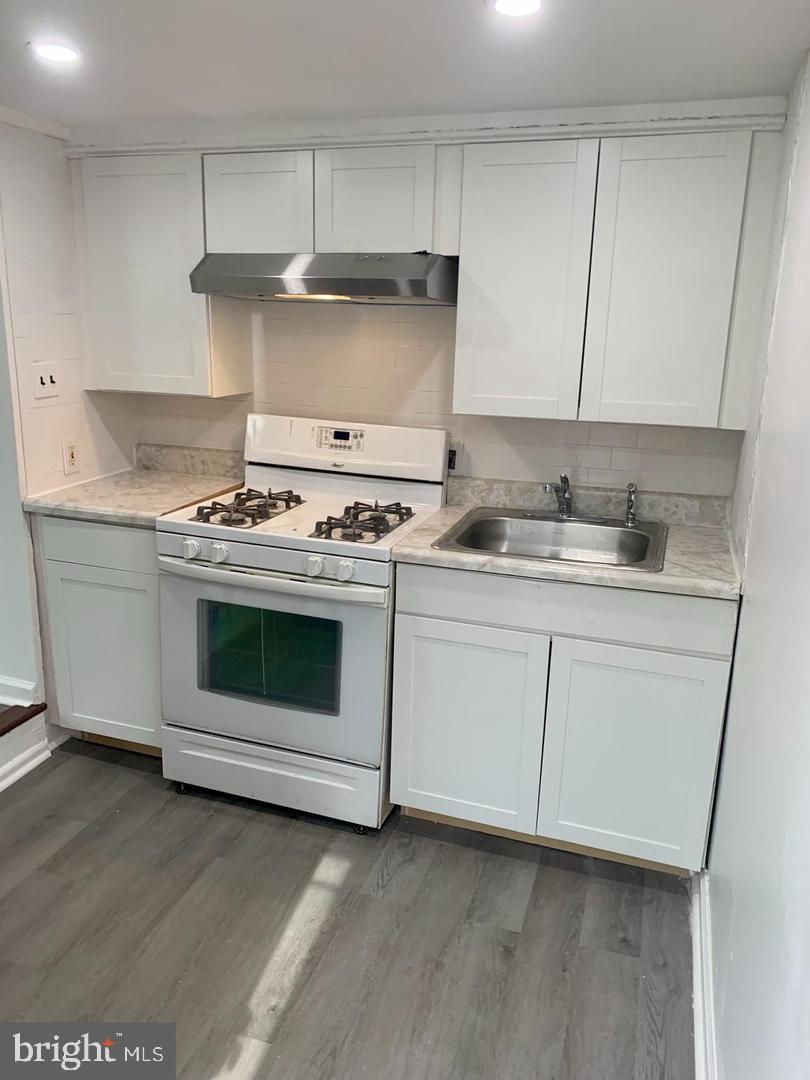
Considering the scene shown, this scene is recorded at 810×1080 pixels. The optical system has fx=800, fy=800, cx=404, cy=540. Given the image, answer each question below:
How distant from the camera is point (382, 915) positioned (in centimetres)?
219

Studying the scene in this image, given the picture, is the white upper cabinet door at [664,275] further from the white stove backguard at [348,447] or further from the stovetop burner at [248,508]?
the stovetop burner at [248,508]

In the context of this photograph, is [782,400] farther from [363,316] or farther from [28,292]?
[28,292]

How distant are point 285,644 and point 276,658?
0.06m

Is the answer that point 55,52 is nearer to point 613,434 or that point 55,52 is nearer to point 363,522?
point 363,522

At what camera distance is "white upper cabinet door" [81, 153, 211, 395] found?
8.89 feet

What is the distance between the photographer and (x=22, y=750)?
2842 millimetres

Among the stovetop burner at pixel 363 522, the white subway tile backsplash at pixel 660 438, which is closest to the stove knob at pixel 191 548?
the stovetop burner at pixel 363 522

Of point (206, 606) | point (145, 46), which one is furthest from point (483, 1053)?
point (145, 46)

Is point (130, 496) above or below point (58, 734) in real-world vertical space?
above

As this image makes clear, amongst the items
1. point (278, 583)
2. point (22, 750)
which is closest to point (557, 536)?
point (278, 583)

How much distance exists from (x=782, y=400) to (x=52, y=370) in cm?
234

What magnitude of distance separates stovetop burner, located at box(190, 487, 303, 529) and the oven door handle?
0.50 feet

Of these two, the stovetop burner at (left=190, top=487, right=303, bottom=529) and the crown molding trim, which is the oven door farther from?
the crown molding trim

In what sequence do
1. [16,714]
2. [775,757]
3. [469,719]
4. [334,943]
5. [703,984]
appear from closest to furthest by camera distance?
1. [775,757]
2. [703,984]
3. [334,943]
4. [469,719]
5. [16,714]
